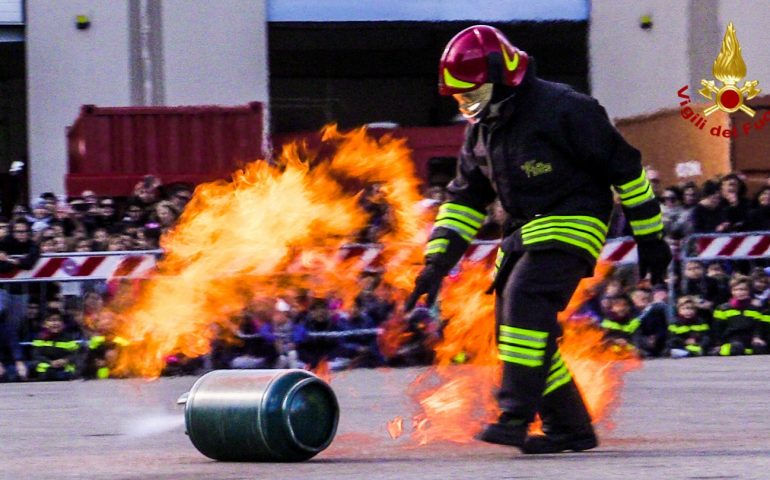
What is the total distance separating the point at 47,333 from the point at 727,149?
8010 millimetres

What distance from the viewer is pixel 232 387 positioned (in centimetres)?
588

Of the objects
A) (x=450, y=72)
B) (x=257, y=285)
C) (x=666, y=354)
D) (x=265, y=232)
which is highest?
(x=450, y=72)

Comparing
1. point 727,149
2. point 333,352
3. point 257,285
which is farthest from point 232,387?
point 727,149

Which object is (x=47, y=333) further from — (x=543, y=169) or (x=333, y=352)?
(x=543, y=169)

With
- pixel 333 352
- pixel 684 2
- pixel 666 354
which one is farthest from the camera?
pixel 684 2

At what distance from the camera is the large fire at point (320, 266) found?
7.37 m

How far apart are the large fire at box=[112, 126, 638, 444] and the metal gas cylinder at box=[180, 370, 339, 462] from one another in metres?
0.93

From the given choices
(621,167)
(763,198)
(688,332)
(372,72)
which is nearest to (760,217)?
(763,198)

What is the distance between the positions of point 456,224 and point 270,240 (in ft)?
6.21

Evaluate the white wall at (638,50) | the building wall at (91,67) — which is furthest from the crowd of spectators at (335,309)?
the white wall at (638,50)

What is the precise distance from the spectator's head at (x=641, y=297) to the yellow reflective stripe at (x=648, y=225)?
6619 millimetres

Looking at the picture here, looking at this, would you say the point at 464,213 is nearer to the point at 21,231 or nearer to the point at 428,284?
the point at 428,284

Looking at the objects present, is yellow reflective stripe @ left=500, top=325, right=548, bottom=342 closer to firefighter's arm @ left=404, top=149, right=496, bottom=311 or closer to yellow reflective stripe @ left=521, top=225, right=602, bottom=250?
yellow reflective stripe @ left=521, top=225, right=602, bottom=250

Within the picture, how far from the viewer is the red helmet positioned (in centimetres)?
577
